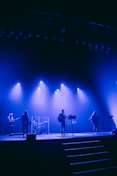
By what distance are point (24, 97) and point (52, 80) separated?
2946 mm

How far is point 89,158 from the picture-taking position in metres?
9.27

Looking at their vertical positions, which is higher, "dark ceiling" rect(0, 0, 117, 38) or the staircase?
"dark ceiling" rect(0, 0, 117, 38)

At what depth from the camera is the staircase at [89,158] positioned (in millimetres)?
8406

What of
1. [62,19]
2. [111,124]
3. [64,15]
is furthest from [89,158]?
[111,124]

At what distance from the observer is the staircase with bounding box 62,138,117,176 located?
8.41 meters

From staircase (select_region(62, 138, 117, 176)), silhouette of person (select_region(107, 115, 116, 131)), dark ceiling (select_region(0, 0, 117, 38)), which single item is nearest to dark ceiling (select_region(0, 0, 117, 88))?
dark ceiling (select_region(0, 0, 117, 38))

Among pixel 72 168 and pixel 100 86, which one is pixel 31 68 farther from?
pixel 72 168

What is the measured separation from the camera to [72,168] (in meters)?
8.41

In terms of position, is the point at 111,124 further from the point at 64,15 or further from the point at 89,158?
the point at 64,15

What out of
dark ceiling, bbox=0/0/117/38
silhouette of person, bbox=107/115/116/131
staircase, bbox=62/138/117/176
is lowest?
staircase, bbox=62/138/117/176

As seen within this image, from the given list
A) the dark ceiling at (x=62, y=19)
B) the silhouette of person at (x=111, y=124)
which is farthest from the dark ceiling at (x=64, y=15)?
the silhouette of person at (x=111, y=124)

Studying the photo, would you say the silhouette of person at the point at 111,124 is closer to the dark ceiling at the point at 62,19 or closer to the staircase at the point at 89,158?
the staircase at the point at 89,158

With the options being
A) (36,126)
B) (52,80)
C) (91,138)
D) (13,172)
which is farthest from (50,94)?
(13,172)

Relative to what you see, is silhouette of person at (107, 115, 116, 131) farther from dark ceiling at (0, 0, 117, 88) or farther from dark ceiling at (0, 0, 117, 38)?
dark ceiling at (0, 0, 117, 38)
